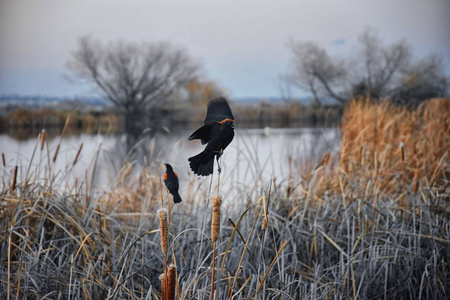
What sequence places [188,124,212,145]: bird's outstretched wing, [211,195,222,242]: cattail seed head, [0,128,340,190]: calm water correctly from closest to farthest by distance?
1. [211,195,222,242]: cattail seed head
2. [188,124,212,145]: bird's outstretched wing
3. [0,128,340,190]: calm water

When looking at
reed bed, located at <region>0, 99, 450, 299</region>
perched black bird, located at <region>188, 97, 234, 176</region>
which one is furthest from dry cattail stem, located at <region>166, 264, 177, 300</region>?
reed bed, located at <region>0, 99, 450, 299</region>

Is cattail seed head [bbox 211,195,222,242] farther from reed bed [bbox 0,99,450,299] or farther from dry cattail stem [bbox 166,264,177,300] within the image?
reed bed [bbox 0,99,450,299]

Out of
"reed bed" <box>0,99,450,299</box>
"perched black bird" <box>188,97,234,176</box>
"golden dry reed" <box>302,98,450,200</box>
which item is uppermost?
"perched black bird" <box>188,97,234,176</box>

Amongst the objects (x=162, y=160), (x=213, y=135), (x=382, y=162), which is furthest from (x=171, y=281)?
(x=162, y=160)

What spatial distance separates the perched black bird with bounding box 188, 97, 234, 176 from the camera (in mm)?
619

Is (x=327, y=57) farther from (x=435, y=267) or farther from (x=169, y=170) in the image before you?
(x=169, y=170)

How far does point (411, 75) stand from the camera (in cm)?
989

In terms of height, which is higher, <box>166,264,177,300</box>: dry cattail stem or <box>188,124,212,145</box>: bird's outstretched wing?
<box>188,124,212,145</box>: bird's outstretched wing

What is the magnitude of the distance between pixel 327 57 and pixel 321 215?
11.2 m

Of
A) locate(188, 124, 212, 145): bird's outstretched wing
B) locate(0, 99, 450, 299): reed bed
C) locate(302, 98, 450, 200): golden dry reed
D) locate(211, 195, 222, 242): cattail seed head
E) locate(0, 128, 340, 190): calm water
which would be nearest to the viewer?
locate(211, 195, 222, 242): cattail seed head

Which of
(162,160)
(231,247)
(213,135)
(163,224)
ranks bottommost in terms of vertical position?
(231,247)

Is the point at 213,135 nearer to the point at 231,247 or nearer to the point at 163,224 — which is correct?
the point at 163,224

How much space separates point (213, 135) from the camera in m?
0.64

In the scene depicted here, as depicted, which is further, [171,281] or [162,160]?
[162,160]
